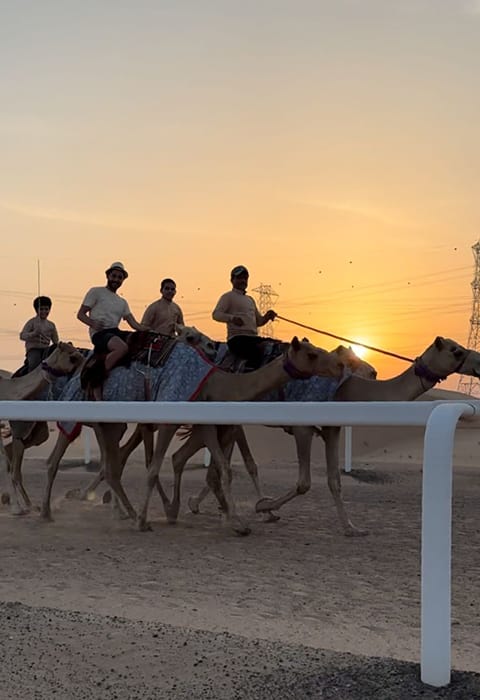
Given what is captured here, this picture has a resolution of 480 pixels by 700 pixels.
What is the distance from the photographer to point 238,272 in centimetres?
→ 940

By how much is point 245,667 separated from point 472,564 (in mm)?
3552

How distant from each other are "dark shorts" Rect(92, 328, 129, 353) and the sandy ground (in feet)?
5.65

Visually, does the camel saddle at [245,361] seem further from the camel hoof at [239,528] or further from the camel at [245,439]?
the camel hoof at [239,528]

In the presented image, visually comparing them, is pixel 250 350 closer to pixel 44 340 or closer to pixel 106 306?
pixel 106 306

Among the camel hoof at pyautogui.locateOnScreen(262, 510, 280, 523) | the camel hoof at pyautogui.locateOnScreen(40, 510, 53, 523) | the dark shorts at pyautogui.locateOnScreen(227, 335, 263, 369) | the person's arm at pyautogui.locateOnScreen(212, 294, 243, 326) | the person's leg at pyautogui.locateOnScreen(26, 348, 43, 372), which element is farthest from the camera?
the person's leg at pyautogui.locateOnScreen(26, 348, 43, 372)

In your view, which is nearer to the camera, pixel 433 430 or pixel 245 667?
pixel 433 430

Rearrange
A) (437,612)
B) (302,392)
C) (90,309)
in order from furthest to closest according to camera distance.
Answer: (90,309) → (302,392) → (437,612)

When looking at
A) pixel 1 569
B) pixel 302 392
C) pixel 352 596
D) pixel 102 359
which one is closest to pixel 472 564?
pixel 352 596

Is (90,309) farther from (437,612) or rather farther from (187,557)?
(437,612)

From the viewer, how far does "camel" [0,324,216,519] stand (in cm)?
901

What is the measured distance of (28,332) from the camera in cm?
1062

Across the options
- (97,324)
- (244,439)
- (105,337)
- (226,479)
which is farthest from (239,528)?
(97,324)

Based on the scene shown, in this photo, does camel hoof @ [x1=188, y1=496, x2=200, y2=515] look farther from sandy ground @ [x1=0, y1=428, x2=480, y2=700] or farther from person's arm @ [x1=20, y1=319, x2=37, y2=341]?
person's arm @ [x1=20, y1=319, x2=37, y2=341]

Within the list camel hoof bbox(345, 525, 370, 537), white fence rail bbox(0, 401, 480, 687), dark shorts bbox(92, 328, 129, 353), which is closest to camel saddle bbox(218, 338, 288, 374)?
dark shorts bbox(92, 328, 129, 353)
